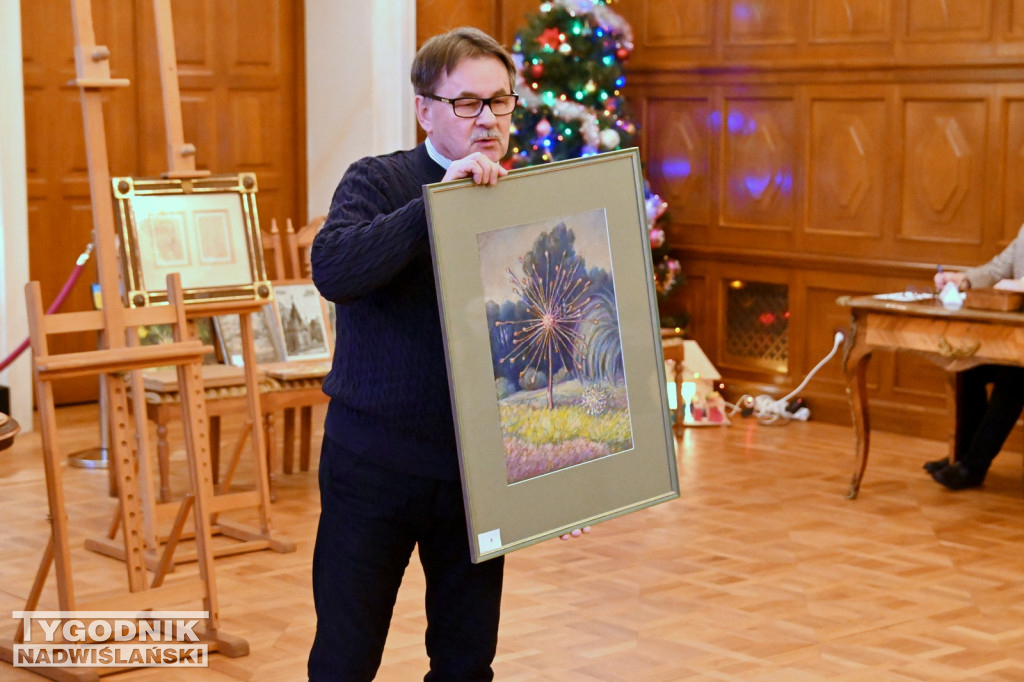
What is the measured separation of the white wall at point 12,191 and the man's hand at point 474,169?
5487 millimetres

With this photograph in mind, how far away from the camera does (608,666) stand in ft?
13.9

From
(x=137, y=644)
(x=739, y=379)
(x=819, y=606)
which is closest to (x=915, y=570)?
(x=819, y=606)

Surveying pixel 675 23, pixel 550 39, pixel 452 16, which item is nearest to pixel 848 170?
pixel 675 23

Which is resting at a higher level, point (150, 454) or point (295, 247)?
point (295, 247)

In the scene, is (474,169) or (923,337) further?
(923,337)

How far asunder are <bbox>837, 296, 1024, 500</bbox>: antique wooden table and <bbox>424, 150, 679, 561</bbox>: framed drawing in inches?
137

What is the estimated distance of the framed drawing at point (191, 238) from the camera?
207 inches

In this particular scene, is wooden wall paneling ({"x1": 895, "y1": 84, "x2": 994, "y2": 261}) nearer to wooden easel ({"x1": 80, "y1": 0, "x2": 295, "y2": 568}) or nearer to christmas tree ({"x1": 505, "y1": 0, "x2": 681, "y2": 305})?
christmas tree ({"x1": 505, "y1": 0, "x2": 681, "y2": 305})

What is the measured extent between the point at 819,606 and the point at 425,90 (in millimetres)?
2984

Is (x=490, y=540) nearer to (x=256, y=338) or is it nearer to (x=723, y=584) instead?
(x=723, y=584)

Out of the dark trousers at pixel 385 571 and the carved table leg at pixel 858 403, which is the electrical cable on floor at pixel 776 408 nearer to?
the carved table leg at pixel 858 403

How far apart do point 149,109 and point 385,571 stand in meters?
6.18

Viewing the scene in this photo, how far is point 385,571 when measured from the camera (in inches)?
103

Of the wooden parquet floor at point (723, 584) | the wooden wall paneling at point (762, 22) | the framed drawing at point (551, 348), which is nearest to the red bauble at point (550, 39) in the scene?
the wooden wall paneling at point (762, 22)
